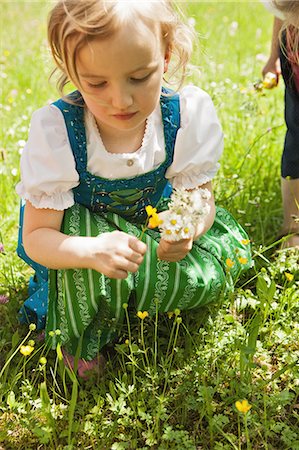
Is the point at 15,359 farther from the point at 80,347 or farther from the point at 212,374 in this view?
the point at 212,374

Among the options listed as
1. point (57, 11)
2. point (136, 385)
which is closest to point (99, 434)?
point (136, 385)

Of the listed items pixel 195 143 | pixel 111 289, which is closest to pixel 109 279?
pixel 111 289

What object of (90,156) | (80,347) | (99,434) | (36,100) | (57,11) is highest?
(57,11)

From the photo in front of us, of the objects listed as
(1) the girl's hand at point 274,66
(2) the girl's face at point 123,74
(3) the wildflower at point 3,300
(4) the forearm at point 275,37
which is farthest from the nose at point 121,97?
(1) the girl's hand at point 274,66

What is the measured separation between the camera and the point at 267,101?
3.26 metres

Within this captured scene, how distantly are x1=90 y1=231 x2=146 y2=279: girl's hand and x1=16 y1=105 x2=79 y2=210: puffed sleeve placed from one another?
185 mm

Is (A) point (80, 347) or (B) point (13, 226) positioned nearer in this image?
(A) point (80, 347)

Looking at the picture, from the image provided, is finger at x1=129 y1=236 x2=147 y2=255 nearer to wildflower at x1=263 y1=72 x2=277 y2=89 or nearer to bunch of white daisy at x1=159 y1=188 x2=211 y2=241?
bunch of white daisy at x1=159 y1=188 x2=211 y2=241

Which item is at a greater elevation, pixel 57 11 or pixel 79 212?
pixel 57 11

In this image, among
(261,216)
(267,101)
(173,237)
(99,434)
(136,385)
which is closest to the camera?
(173,237)

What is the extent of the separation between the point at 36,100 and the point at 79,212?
5.46 feet

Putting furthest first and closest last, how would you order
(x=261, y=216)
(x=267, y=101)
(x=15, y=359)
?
(x=267, y=101) → (x=261, y=216) → (x=15, y=359)

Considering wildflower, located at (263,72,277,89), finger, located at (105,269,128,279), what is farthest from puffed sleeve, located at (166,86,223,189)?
wildflower, located at (263,72,277,89)

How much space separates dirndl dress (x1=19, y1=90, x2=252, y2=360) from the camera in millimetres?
1780
